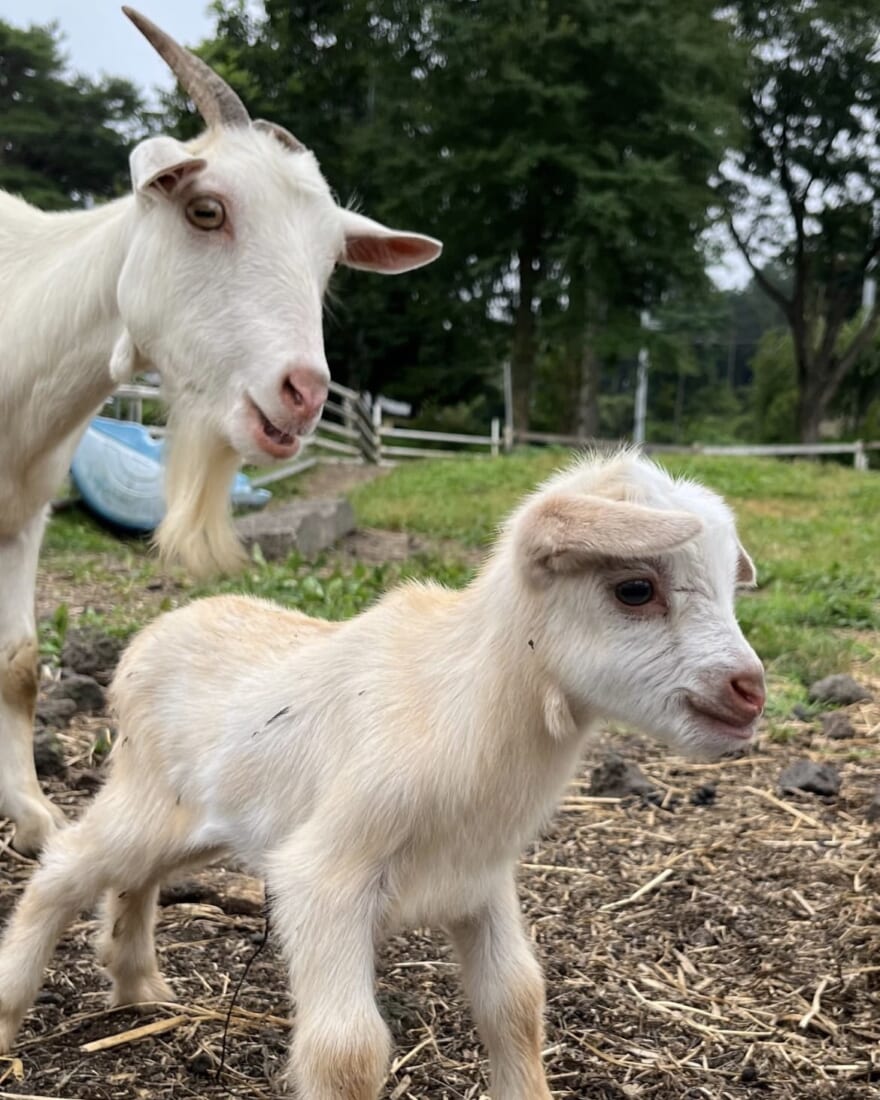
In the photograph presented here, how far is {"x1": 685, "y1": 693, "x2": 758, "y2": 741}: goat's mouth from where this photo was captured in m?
1.75

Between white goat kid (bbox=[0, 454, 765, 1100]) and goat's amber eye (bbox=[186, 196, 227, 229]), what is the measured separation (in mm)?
902

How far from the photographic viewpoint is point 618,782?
3.83m

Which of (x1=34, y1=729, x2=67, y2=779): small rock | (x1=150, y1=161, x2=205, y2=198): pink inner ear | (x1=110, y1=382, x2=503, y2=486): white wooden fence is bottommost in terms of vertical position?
(x1=34, y1=729, x2=67, y2=779): small rock

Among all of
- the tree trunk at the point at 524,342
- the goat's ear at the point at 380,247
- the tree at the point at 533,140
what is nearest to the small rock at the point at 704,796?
the goat's ear at the point at 380,247

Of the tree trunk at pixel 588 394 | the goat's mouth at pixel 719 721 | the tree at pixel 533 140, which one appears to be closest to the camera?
the goat's mouth at pixel 719 721

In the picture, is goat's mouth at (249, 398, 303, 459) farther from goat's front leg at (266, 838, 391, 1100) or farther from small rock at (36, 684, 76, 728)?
small rock at (36, 684, 76, 728)

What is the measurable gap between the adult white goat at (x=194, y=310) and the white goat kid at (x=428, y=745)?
0.45 meters

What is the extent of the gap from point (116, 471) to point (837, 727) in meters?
5.52

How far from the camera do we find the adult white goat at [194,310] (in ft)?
7.89

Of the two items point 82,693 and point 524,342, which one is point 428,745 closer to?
point 82,693

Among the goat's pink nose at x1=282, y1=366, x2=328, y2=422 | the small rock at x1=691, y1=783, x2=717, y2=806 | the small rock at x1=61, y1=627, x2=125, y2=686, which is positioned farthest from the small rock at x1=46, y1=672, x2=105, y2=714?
the goat's pink nose at x1=282, y1=366, x2=328, y2=422

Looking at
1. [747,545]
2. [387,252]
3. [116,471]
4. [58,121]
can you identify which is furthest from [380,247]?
[58,121]

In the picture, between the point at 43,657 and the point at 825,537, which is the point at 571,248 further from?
the point at 43,657

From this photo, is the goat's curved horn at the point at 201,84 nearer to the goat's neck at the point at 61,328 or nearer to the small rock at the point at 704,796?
the goat's neck at the point at 61,328
